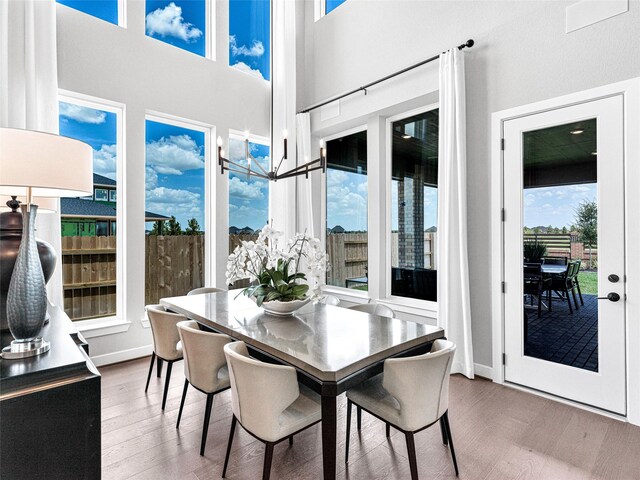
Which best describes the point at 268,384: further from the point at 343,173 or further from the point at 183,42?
the point at 183,42

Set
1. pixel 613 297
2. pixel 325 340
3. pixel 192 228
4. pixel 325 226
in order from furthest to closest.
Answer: pixel 325 226, pixel 192 228, pixel 613 297, pixel 325 340

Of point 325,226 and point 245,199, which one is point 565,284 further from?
point 245,199

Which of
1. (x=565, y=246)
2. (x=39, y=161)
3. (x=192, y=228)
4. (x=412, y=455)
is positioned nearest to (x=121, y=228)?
(x=192, y=228)

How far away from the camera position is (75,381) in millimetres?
1119

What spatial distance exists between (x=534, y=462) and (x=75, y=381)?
2376 millimetres

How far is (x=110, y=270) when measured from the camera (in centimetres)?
375

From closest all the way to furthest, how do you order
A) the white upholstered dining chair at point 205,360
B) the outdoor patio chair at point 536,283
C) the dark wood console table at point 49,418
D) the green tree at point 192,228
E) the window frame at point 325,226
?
1. the dark wood console table at point 49,418
2. the white upholstered dining chair at point 205,360
3. the outdoor patio chair at point 536,283
4. the green tree at point 192,228
5. the window frame at point 325,226

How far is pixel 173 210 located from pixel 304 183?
1.70 metres

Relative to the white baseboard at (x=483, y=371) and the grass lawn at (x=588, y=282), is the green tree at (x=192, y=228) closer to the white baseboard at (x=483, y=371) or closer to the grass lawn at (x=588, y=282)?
the white baseboard at (x=483, y=371)

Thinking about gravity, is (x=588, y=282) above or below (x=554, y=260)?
below

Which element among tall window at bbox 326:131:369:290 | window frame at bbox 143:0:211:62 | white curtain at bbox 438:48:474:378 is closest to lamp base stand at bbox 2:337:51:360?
white curtain at bbox 438:48:474:378

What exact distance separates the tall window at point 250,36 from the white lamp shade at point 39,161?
12.6 ft

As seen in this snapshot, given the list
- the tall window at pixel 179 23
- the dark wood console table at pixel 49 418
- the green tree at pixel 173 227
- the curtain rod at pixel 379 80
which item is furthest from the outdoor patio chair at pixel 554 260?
the tall window at pixel 179 23

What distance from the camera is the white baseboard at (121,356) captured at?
355 centimetres
